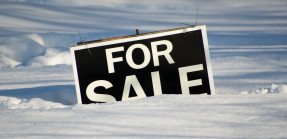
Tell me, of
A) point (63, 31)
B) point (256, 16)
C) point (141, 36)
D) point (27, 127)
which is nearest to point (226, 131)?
point (27, 127)

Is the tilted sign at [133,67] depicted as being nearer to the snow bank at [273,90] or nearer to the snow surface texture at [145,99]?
the snow surface texture at [145,99]

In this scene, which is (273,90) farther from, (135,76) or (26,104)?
(26,104)

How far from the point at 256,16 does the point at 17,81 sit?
20.2 feet

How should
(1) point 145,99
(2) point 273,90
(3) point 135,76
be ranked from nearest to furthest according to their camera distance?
(1) point 145,99 → (3) point 135,76 → (2) point 273,90

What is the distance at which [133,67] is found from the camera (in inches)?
148

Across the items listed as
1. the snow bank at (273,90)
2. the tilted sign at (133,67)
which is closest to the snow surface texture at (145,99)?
the snow bank at (273,90)

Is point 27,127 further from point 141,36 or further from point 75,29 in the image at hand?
point 75,29

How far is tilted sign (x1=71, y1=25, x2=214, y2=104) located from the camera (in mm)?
3736

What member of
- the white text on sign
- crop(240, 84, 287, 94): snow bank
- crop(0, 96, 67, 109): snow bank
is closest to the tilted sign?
the white text on sign

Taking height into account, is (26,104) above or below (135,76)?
below

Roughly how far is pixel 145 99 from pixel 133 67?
20.5 inches

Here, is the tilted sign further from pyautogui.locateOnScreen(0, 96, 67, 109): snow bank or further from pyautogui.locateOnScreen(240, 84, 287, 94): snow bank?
pyautogui.locateOnScreen(240, 84, 287, 94): snow bank

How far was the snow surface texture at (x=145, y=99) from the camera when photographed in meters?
2.59

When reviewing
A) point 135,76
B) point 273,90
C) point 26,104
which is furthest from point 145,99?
point 273,90
